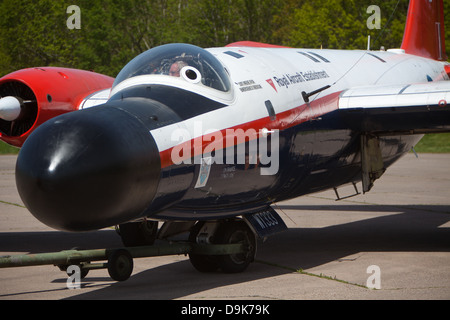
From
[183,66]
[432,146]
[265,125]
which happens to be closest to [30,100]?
[183,66]

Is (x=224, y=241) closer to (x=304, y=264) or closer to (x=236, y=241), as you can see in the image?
(x=236, y=241)

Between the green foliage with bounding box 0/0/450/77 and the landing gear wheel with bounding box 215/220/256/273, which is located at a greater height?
the green foliage with bounding box 0/0/450/77

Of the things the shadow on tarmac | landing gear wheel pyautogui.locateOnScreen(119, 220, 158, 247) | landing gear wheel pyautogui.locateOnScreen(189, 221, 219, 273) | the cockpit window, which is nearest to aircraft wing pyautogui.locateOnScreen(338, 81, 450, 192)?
the shadow on tarmac

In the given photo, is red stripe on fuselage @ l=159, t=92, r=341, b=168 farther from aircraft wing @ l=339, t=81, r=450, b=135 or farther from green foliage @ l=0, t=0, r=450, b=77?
green foliage @ l=0, t=0, r=450, b=77

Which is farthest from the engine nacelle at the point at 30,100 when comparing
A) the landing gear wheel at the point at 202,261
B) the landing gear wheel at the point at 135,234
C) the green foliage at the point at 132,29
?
the green foliage at the point at 132,29

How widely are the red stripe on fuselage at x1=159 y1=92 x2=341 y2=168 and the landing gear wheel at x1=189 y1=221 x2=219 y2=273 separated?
1.34 metres

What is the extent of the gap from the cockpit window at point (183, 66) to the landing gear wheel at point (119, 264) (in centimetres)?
213

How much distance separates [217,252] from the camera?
902 cm

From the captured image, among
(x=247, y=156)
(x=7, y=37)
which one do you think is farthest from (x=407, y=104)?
(x=7, y=37)

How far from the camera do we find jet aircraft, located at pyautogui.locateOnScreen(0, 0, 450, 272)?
22.7ft

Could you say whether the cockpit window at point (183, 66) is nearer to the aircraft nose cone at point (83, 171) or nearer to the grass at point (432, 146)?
the aircraft nose cone at point (83, 171)

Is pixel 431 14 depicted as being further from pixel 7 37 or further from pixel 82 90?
pixel 7 37

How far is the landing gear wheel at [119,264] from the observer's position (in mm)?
8164

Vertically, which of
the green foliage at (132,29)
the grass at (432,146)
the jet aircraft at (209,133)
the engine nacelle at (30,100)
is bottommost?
the jet aircraft at (209,133)
